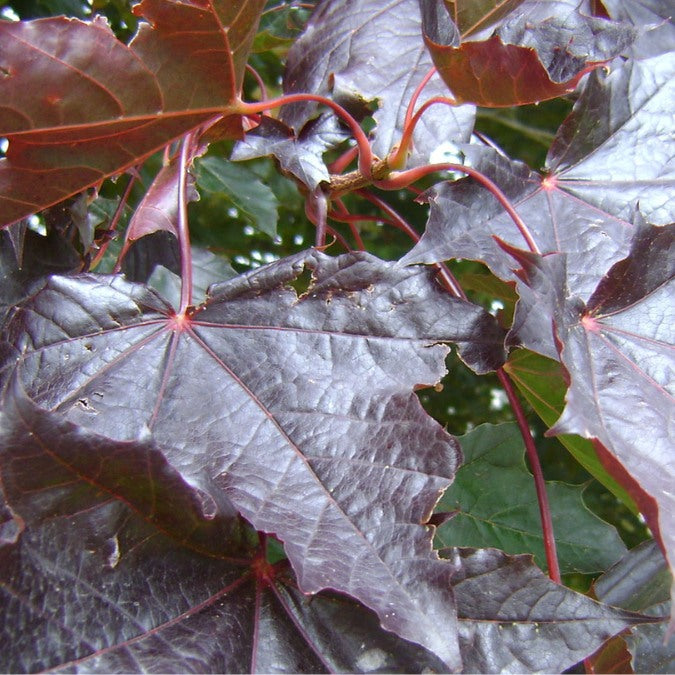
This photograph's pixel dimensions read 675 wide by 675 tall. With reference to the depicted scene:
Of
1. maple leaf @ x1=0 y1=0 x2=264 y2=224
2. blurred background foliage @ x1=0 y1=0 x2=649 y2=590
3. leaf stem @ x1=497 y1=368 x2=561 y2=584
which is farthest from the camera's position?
blurred background foliage @ x1=0 y1=0 x2=649 y2=590

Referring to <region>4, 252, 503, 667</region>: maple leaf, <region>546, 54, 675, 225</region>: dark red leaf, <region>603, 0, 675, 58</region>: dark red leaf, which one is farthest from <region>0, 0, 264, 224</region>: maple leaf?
<region>603, 0, 675, 58</region>: dark red leaf

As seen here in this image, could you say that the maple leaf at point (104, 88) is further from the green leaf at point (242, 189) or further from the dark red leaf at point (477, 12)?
the green leaf at point (242, 189)

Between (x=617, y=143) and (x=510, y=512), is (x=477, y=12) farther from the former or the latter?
(x=510, y=512)

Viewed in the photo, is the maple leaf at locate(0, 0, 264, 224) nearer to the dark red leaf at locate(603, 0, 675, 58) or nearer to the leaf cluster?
the leaf cluster

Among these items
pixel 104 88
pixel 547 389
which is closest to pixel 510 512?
pixel 547 389

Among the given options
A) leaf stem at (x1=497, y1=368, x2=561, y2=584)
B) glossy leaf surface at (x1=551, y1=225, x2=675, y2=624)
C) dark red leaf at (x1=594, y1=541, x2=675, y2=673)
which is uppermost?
glossy leaf surface at (x1=551, y1=225, x2=675, y2=624)

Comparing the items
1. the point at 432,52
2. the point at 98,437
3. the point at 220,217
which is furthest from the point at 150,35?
the point at 220,217
